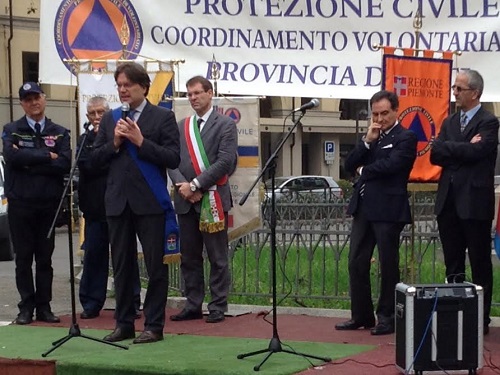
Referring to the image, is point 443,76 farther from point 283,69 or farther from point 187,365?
point 187,365

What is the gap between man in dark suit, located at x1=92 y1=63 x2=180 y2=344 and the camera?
712 centimetres

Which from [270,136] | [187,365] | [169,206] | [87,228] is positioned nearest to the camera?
[187,365]

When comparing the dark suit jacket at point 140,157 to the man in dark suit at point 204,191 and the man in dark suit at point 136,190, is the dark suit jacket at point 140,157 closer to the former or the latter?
the man in dark suit at point 136,190

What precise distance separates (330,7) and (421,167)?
1.60 m

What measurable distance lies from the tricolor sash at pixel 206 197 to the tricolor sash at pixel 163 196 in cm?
91

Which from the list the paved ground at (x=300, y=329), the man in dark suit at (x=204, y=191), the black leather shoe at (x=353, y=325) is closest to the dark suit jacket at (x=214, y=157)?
the man in dark suit at (x=204, y=191)

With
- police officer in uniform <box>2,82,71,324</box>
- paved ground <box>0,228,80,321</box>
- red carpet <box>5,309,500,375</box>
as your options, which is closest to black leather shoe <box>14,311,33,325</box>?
police officer in uniform <box>2,82,71,324</box>

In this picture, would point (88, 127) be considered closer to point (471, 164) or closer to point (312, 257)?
point (312, 257)

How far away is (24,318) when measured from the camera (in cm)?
843

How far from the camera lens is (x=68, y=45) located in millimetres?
9242

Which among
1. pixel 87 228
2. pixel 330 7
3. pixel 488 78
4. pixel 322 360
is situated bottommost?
pixel 322 360

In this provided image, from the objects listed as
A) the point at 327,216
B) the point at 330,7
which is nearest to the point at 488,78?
the point at 330,7

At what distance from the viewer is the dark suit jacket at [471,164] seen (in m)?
7.18

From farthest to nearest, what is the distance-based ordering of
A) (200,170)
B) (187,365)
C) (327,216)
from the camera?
(327,216) < (200,170) < (187,365)
